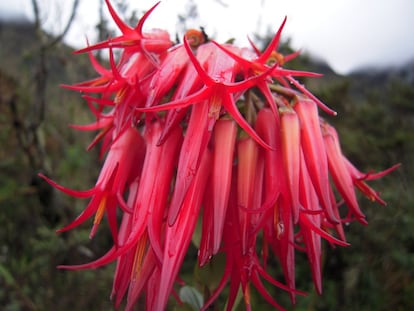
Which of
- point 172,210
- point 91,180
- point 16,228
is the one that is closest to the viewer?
point 172,210

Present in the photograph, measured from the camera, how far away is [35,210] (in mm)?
2629

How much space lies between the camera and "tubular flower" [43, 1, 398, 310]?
1.73 ft

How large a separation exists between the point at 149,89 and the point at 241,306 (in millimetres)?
502

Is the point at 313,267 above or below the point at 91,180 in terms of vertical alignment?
below

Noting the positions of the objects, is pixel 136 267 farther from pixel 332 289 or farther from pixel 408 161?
pixel 408 161

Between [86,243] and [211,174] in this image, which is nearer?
[211,174]

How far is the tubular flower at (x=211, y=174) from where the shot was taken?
53 centimetres

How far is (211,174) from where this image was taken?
23.0 inches

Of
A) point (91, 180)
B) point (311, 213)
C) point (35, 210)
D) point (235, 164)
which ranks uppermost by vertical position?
point (91, 180)

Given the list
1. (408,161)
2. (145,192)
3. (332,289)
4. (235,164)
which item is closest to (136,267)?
(145,192)

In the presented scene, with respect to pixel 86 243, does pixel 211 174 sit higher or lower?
lower

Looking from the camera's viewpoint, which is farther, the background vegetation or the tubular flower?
the background vegetation

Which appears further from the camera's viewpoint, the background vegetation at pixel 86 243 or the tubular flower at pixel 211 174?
the background vegetation at pixel 86 243

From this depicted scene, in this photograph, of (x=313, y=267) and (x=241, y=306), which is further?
(x=241, y=306)
